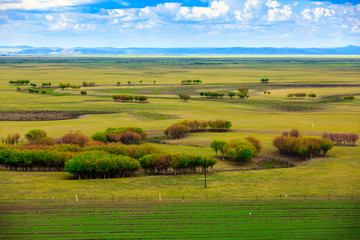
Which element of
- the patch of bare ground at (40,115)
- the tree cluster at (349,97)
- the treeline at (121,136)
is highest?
the tree cluster at (349,97)

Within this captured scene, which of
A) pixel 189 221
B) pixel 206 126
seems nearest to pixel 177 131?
pixel 206 126

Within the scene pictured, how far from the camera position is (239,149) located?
71938 mm

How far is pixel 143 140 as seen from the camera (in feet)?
289

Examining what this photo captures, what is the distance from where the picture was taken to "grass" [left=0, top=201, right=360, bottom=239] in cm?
4078

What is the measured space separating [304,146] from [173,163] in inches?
924

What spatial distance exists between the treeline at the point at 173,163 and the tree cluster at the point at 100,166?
6.64ft

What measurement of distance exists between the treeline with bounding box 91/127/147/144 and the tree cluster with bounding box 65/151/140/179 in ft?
57.9

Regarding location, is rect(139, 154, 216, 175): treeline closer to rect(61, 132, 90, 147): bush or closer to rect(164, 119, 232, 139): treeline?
rect(61, 132, 90, 147): bush

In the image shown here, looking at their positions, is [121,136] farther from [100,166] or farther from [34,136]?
[100,166]

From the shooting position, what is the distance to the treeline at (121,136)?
82.6 meters

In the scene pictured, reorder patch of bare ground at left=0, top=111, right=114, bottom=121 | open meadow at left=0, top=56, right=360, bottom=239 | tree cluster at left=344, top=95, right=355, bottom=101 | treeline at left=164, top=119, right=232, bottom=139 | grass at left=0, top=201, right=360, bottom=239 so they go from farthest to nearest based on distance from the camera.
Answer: tree cluster at left=344, top=95, right=355, bottom=101
patch of bare ground at left=0, top=111, right=114, bottom=121
treeline at left=164, top=119, right=232, bottom=139
open meadow at left=0, top=56, right=360, bottom=239
grass at left=0, top=201, right=360, bottom=239

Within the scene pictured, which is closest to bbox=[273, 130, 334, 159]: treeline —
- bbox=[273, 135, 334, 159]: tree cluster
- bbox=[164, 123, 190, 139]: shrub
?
bbox=[273, 135, 334, 159]: tree cluster

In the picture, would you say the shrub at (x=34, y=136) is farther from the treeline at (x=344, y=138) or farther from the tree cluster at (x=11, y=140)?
the treeline at (x=344, y=138)

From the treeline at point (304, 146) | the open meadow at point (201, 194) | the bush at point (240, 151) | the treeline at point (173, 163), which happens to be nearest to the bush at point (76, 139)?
the open meadow at point (201, 194)
